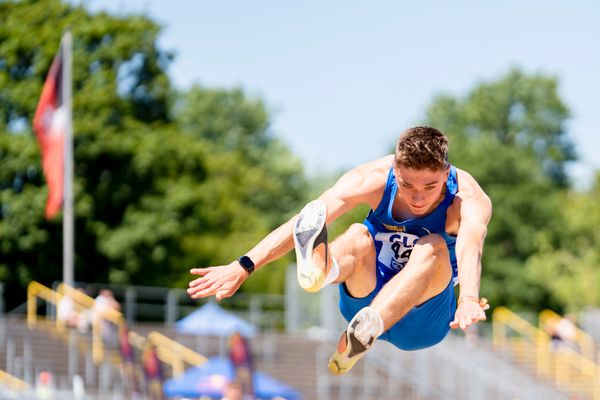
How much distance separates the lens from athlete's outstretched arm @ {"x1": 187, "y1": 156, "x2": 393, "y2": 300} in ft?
20.8

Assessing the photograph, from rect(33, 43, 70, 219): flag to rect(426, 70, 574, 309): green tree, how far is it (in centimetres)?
2455

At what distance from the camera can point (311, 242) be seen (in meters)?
6.42

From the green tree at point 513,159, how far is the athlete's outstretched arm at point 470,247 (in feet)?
129

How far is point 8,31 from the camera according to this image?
114 feet

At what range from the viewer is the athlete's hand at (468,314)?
217 inches

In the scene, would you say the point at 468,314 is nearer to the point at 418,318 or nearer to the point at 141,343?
the point at 418,318

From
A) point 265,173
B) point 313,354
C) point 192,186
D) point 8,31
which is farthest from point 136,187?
point 265,173

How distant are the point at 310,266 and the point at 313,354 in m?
17.0

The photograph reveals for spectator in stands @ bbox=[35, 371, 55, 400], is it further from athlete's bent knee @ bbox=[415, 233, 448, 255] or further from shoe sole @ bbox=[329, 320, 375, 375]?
athlete's bent knee @ bbox=[415, 233, 448, 255]

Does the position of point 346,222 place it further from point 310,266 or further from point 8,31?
point 310,266

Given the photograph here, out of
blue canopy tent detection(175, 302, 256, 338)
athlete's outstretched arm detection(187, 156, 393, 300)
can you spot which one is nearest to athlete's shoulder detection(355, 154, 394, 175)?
athlete's outstretched arm detection(187, 156, 393, 300)

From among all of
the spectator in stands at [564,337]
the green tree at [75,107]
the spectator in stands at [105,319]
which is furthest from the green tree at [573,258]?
the spectator in stands at [105,319]

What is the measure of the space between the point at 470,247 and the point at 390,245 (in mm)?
990

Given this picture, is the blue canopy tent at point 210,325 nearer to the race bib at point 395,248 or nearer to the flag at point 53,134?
the flag at point 53,134
